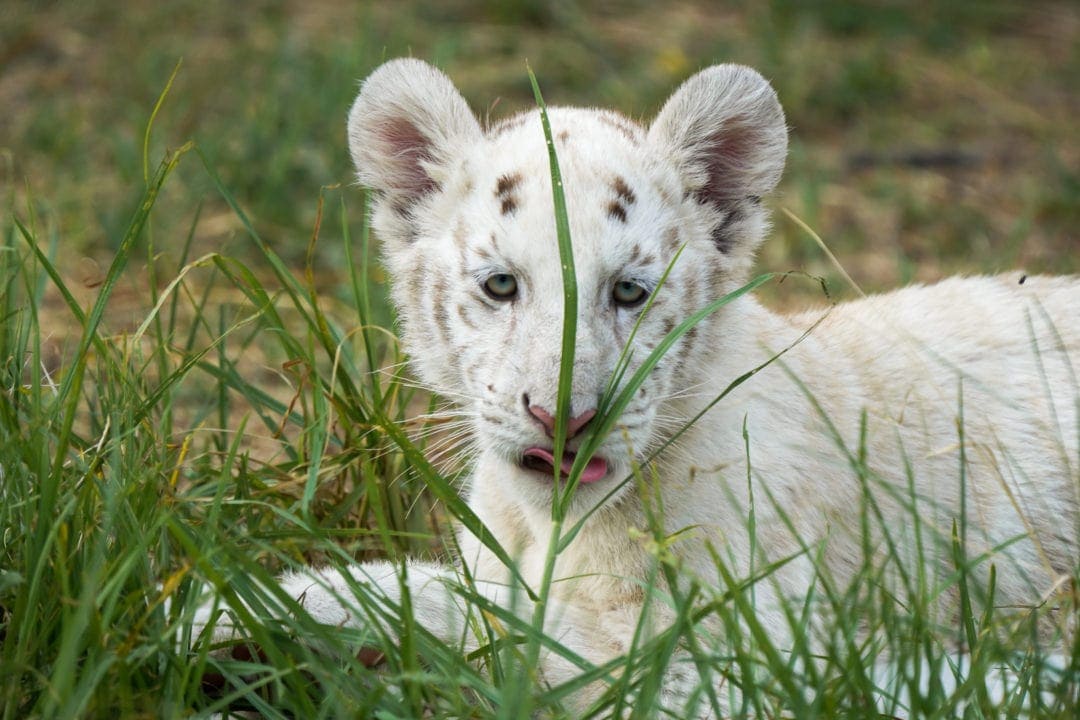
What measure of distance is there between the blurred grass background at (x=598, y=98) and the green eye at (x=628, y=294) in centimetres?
308

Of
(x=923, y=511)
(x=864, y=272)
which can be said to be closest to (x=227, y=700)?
(x=923, y=511)

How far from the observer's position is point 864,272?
6.73 metres

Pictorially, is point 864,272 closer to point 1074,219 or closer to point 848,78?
point 1074,219

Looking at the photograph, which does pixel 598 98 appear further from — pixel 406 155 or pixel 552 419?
pixel 552 419

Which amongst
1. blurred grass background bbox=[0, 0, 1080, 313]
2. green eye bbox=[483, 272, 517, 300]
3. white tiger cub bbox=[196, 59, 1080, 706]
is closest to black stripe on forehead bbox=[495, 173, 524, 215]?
white tiger cub bbox=[196, 59, 1080, 706]

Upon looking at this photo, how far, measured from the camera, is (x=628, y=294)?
3246 mm

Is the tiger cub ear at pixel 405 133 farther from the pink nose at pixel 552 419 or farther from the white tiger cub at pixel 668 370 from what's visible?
the pink nose at pixel 552 419

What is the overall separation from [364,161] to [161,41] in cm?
492

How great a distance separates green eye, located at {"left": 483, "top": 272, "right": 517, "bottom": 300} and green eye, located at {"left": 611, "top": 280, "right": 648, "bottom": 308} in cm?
25

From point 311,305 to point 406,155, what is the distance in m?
0.53

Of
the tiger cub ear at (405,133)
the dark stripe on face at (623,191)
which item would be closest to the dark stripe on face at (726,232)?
the dark stripe on face at (623,191)

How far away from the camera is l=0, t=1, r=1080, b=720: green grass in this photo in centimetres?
271

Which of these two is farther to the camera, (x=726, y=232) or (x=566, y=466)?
(x=726, y=232)

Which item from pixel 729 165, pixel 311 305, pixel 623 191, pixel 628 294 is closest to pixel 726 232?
pixel 729 165
